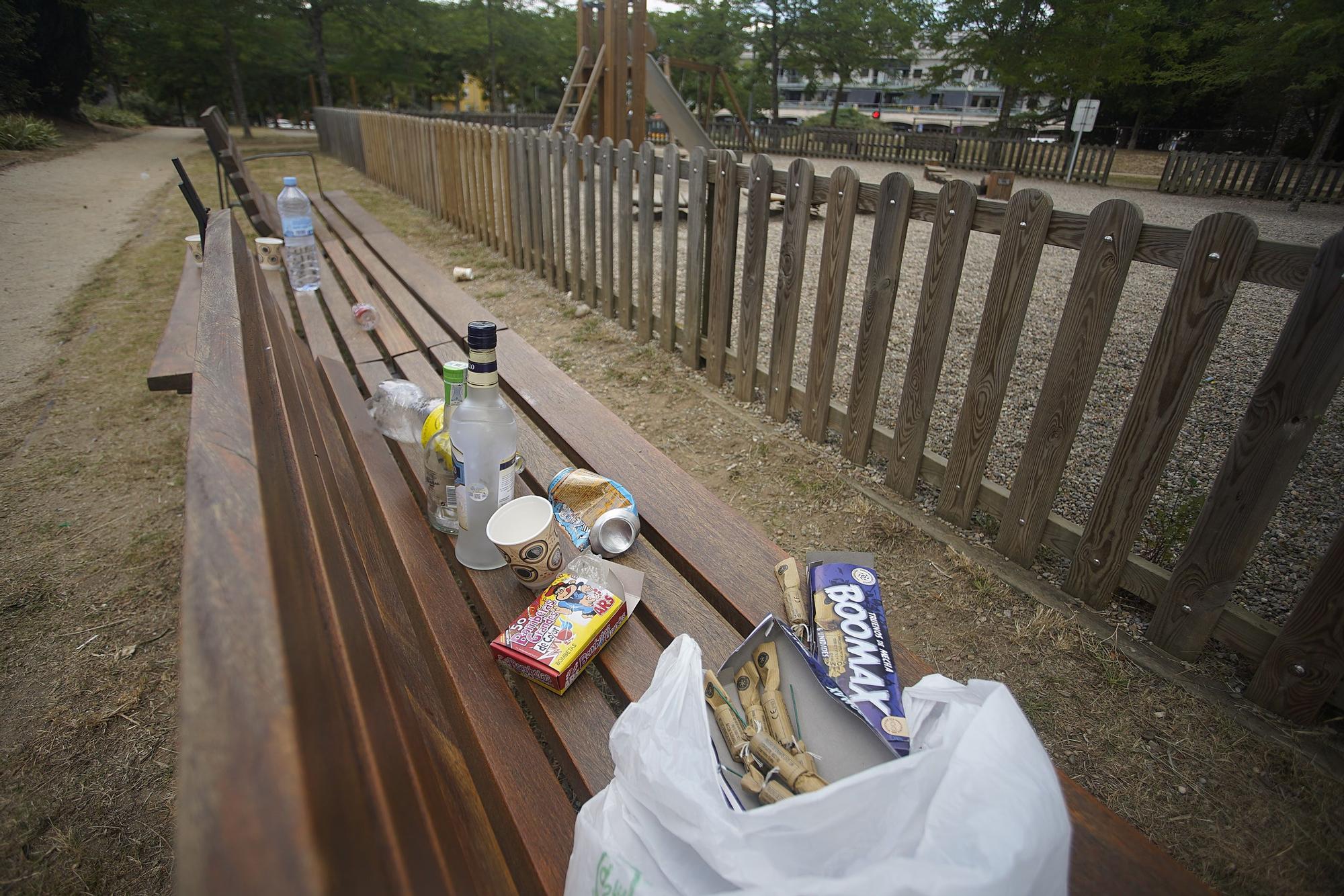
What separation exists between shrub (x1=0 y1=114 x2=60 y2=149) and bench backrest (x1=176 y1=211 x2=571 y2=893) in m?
8.21

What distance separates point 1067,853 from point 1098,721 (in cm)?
158

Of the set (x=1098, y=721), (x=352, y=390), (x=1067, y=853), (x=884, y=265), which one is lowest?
(x=1098, y=721)

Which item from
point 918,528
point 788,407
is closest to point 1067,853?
point 918,528

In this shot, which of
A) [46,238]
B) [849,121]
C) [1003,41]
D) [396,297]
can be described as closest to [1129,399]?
[396,297]

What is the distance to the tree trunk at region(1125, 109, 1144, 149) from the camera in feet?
61.3

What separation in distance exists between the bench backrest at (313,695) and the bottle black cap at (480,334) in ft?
1.14

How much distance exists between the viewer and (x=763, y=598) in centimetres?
139

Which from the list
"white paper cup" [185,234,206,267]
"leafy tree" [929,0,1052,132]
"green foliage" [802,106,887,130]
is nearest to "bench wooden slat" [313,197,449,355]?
"white paper cup" [185,234,206,267]

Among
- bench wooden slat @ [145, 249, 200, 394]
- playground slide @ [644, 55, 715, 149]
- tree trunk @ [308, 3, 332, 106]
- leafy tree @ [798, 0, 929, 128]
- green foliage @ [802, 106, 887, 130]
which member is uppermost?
leafy tree @ [798, 0, 929, 128]

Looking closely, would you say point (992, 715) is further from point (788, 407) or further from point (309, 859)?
point (788, 407)

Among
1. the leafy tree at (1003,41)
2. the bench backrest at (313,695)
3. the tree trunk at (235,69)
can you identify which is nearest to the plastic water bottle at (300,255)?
the bench backrest at (313,695)

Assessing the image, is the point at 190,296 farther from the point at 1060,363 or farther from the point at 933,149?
the point at 933,149

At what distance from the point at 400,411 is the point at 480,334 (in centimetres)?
110

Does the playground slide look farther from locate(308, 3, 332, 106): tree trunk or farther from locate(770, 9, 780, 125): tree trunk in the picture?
locate(770, 9, 780, 125): tree trunk
